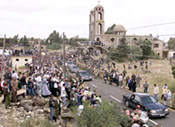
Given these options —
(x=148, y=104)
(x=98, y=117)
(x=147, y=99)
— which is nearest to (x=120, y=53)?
(x=147, y=99)

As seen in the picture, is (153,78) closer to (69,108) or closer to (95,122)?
(69,108)

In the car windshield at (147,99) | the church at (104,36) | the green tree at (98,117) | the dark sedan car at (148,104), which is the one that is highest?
the church at (104,36)

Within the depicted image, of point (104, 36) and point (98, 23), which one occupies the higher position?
point (98, 23)

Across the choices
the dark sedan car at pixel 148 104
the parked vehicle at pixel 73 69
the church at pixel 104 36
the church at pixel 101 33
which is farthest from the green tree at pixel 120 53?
the dark sedan car at pixel 148 104

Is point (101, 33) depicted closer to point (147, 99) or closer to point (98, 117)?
point (147, 99)

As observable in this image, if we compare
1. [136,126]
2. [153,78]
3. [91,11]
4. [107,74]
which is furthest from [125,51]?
[136,126]

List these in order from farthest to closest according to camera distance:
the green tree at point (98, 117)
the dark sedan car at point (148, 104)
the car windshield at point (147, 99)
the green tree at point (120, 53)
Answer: the green tree at point (120, 53) → the car windshield at point (147, 99) → the dark sedan car at point (148, 104) → the green tree at point (98, 117)

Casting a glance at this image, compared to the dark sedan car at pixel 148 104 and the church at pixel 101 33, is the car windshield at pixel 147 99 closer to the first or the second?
the dark sedan car at pixel 148 104

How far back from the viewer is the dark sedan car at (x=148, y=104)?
13.9m

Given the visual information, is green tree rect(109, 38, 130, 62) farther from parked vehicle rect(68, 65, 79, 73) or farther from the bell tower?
parked vehicle rect(68, 65, 79, 73)

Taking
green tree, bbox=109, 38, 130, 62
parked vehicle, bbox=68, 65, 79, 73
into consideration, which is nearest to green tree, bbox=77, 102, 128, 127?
parked vehicle, bbox=68, 65, 79, 73

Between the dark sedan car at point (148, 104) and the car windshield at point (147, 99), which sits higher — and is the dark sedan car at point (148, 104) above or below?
below

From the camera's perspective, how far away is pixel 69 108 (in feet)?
49.5

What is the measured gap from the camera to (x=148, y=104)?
14.6 meters
